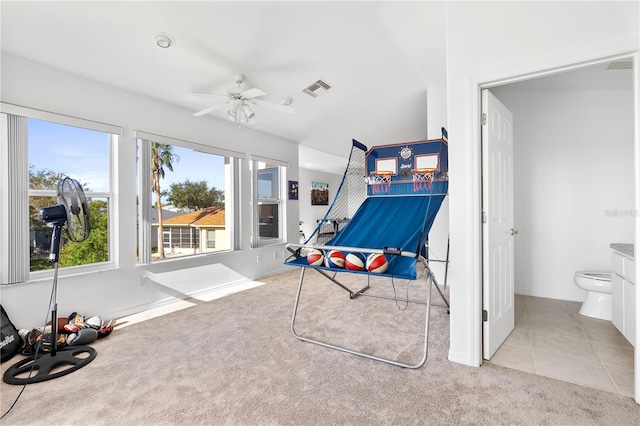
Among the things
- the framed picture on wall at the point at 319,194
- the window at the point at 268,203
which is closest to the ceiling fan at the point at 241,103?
the window at the point at 268,203

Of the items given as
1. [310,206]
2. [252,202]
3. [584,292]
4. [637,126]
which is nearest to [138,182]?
[252,202]

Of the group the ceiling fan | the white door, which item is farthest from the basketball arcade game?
the ceiling fan

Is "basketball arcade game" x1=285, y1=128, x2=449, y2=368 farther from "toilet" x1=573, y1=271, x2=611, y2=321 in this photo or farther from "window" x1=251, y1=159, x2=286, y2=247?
"window" x1=251, y1=159, x2=286, y2=247

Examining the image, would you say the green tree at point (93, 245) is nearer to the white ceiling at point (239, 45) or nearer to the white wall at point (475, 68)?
the white ceiling at point (239, 45)

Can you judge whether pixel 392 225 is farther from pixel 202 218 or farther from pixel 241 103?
pixel 202 218

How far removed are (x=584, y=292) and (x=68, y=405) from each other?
4815 millimetres

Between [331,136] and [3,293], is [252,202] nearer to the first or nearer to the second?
[331,136]

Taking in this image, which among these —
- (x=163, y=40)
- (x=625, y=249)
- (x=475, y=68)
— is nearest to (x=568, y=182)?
(x=625, y=249)

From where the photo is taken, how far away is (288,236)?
575 centimetres

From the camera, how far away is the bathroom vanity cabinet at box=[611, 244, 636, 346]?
220 centimetres

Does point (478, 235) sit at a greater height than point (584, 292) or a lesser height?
greater

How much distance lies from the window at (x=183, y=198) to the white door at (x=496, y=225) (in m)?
3.50

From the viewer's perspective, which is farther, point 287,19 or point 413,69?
point 413,69

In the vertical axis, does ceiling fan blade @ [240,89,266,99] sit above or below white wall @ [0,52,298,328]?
above
